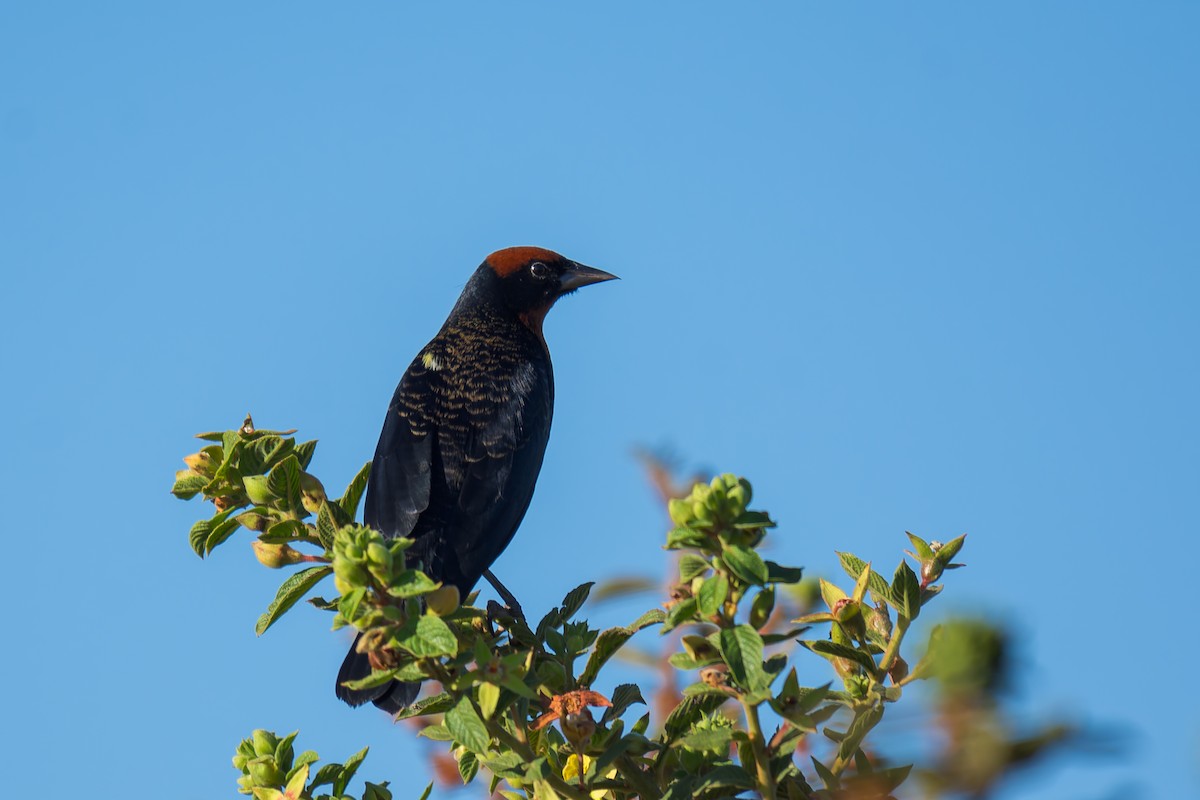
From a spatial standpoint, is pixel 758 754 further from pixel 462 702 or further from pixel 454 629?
pixel 454 629

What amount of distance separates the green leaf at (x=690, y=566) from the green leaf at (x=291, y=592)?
818 millimetres

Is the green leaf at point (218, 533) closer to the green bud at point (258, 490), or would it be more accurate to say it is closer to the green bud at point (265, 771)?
the green bud at point (258, 490)

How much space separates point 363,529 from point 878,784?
1501 mm

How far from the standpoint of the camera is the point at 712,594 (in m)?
1.78

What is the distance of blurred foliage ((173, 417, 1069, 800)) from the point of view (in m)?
1.82

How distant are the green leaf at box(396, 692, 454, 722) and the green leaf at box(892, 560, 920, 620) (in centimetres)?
79

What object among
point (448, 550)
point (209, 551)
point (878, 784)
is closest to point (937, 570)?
point (209, 551)

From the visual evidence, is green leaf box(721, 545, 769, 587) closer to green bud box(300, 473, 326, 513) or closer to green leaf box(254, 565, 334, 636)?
green leaf box(254, 565, 334, 636)

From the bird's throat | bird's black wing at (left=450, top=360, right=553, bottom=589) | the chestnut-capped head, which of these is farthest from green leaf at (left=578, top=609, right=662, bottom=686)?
the chestnut-capped head

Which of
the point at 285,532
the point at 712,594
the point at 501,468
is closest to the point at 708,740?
the point at 712,594

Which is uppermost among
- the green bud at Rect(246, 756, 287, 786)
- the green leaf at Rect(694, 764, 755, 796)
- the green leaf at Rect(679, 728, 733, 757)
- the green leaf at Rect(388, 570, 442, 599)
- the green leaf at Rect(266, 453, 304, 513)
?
the green leaf at Rect(266, 453, 304, 513)

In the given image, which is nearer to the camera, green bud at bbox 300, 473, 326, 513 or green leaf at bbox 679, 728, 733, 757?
green leaf at bbox 679, 728, 733, 757

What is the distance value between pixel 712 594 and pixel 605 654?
835mm

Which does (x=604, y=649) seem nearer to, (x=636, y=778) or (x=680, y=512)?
(x=636, y=778)
